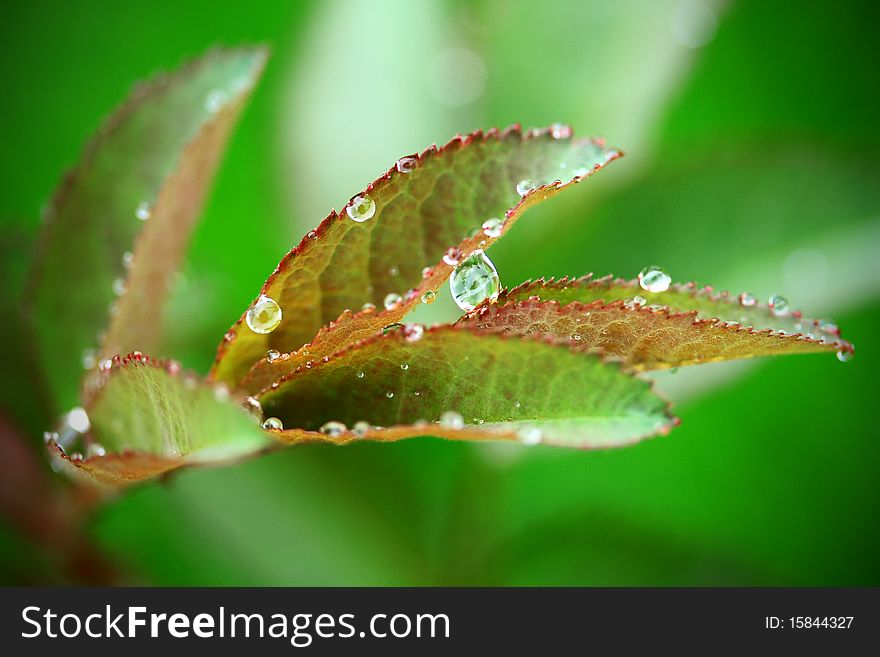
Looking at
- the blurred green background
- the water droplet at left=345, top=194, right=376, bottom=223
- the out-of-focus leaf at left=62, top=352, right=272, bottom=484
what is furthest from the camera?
the blurred green background

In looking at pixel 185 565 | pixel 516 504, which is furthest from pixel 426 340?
pixel 516 504

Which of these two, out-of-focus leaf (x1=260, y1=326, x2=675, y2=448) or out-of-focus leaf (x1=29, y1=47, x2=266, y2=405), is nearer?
out-of-focus leaf (x1=260, y1=326, x2=675, y2=448)

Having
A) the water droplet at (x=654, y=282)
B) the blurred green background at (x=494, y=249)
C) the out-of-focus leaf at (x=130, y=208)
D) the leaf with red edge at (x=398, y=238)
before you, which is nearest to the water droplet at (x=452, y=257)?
the leaf with red edge at (x=398, y=238)

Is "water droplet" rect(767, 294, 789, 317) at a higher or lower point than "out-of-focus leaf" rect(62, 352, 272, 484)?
higher

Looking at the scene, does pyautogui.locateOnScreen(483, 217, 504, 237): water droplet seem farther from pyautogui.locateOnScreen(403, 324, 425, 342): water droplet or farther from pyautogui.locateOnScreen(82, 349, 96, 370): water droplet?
pyautogui.locateOnScreen(82, 349, 96, 370): water droplet

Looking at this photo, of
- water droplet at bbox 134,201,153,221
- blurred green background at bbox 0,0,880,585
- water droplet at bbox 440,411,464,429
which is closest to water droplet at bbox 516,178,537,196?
water droplet at bbox 440,411,464,429

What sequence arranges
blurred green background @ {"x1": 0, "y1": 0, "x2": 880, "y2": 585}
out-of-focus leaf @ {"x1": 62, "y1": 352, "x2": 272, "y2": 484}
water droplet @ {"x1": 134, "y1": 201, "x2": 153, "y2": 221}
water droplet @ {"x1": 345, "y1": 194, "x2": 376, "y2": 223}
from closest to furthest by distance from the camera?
out-of-focus leaf @ {"x1": 62, "y1": 352, "x2": 272, "y2": 484} → water droplet @ {"x1": 345, "y1": 194, "x2": 376, "y2": 223} → water droplet @ {"x1": 134, "y1": 201, "x2": 153, "y2": 221} → blurred green background @ {"x1": 0, "y1": 0, "x2": 880, "y2": 585}
